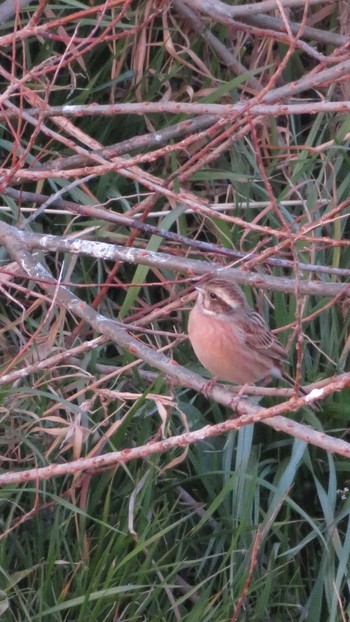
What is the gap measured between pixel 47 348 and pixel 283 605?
4.49 ft

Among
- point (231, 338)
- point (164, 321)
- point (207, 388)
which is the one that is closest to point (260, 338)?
point (231, 338)

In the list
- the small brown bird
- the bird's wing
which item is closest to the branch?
the small brown bird

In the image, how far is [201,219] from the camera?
5738 mm

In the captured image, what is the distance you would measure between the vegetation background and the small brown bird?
0.13m

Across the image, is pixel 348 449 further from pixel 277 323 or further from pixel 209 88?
pixel 209 88

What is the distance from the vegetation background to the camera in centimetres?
409

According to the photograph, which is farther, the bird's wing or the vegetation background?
the bird's wing

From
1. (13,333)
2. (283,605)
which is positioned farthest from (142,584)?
(13,333)

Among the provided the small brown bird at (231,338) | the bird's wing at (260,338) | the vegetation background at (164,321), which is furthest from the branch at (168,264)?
→ the bird's wing at (260,338)

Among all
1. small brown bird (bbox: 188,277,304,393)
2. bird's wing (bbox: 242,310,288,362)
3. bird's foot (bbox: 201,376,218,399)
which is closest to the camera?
bird's foot (bbox: 201,376,218,399)

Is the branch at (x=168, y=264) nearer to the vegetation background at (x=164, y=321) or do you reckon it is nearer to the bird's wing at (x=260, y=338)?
the vegetation background at (x=164, y=321)

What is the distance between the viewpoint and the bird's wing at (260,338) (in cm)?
499

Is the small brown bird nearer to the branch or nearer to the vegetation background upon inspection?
the vegetation background

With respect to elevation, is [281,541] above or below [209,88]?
below
